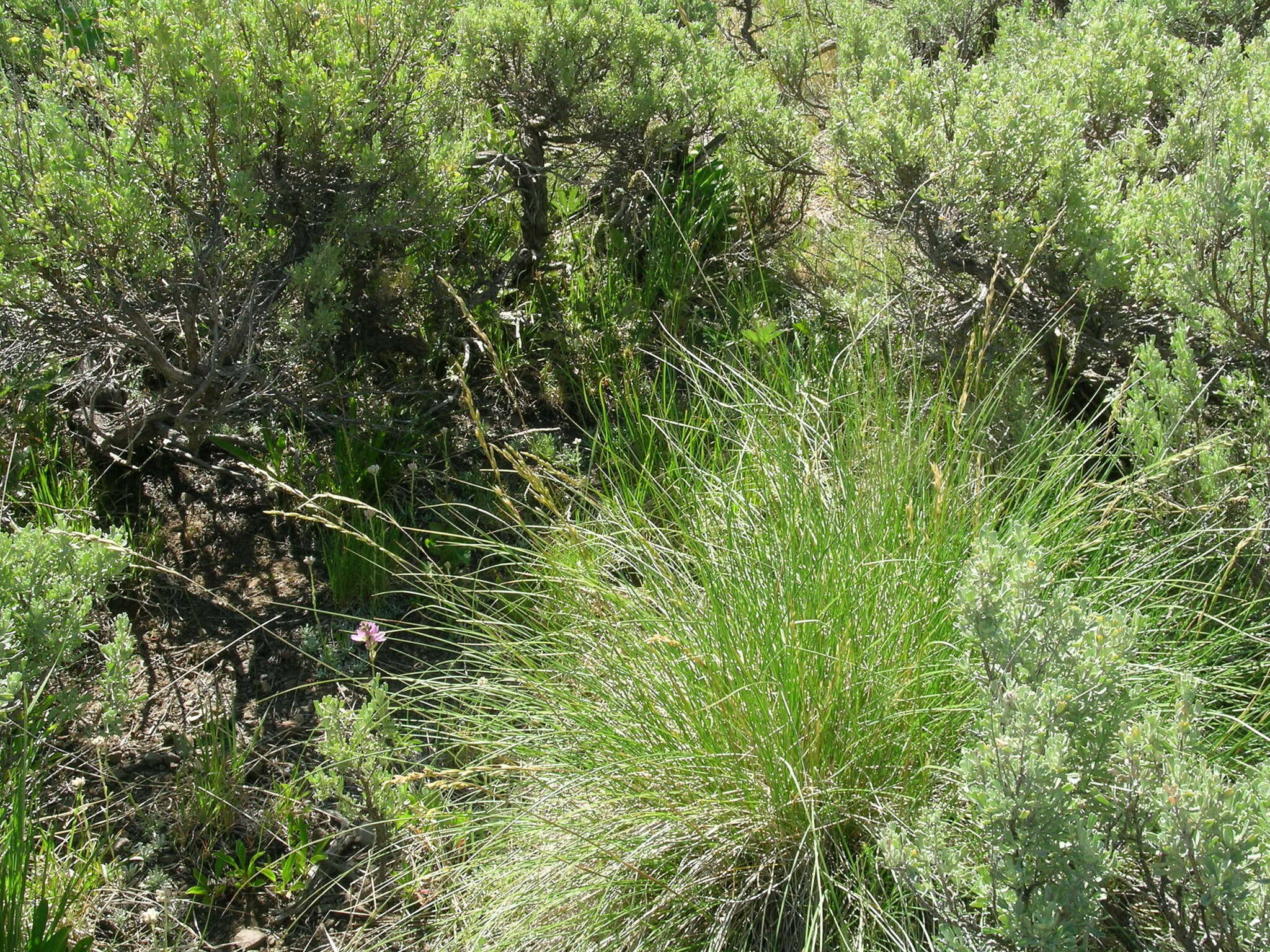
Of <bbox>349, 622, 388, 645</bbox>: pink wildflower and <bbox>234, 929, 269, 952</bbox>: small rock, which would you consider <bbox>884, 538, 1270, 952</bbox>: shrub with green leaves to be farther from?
<bbox>234, 929, 269, 952</bbox>: small rock

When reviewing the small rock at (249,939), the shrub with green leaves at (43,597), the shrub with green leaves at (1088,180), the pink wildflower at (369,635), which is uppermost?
the shrub with green leaves at (1088,180)

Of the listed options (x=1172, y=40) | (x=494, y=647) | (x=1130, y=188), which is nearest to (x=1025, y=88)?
(x=1130, y=188)

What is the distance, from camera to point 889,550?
2383mm

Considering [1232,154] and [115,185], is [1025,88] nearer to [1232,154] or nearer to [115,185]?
[1232,154]

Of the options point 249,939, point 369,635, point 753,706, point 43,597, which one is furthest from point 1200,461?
point 43,597

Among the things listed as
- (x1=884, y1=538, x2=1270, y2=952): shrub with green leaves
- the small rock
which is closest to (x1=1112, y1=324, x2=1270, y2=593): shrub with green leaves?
(x1=884, y1=538, x2=1270, y2=952): shrub with green leaves

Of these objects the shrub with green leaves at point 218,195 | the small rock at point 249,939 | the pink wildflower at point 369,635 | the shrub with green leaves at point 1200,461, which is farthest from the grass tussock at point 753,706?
the shrub with green leaves at point 218,195

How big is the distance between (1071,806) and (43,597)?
7.19 feet

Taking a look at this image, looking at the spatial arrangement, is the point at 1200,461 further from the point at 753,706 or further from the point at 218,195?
the point at 218,195

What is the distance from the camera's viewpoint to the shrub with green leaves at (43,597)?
2.31m

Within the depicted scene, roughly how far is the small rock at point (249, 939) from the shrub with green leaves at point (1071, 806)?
161 centimetres

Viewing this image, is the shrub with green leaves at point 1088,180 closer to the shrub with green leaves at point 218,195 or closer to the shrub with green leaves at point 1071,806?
the shrub with green leaves at point 1071,806

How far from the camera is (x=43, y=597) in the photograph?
2414 millimetres

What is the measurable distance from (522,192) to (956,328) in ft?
5.83
